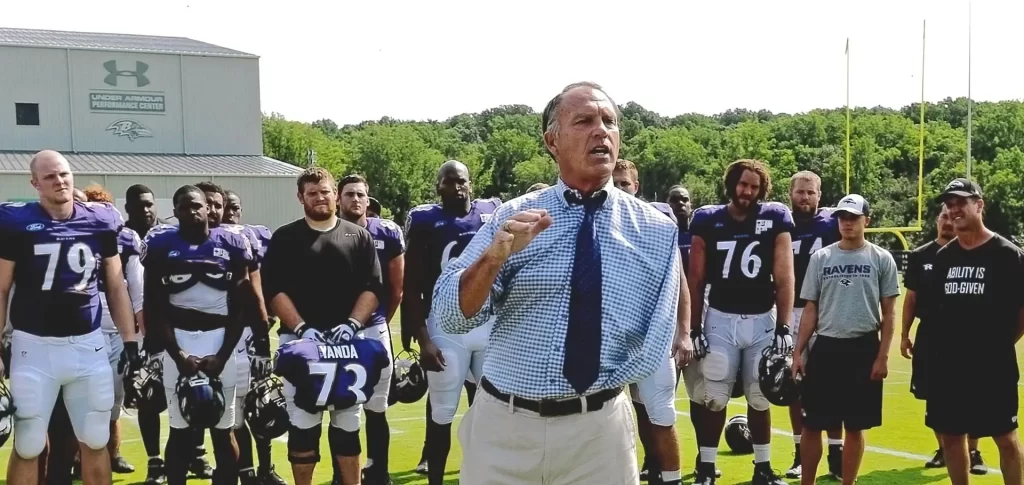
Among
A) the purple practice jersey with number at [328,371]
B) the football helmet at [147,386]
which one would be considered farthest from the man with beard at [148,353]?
the purple practice jersey with number at [328,371]

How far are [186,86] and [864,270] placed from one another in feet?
126

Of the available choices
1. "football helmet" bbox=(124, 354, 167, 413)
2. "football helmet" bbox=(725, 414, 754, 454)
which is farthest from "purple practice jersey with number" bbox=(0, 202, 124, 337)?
"football helmet" bbox=(725, 414, 754, 454)

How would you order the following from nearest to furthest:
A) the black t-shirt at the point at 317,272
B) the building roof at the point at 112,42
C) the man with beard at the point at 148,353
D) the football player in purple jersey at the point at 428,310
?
the black t-shirt at the point at 317,272, the football player in purple jersey at the point at 428,310, the man with beard at the point at 148,353, the building roof at the point at 112,42

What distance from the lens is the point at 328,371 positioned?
558 centimetres

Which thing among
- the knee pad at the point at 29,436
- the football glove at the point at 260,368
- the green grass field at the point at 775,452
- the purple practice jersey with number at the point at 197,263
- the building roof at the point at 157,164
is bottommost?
the green grass field at the point at 775,452

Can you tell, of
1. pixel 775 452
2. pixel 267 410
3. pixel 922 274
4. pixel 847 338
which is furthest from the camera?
pixel 775 452

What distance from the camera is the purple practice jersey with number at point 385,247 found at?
666cm

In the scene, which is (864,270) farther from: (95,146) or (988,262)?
(95,146)

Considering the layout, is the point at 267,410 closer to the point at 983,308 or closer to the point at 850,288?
the point at 850,288

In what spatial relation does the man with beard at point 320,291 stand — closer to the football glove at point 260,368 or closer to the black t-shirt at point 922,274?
the football glove at point 260,368

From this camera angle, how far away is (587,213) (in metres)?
3.07

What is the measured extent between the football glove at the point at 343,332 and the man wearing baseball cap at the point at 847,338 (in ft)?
8.99

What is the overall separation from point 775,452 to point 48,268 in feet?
17.2

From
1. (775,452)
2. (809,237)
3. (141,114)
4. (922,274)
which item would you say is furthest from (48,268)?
(141,114)
